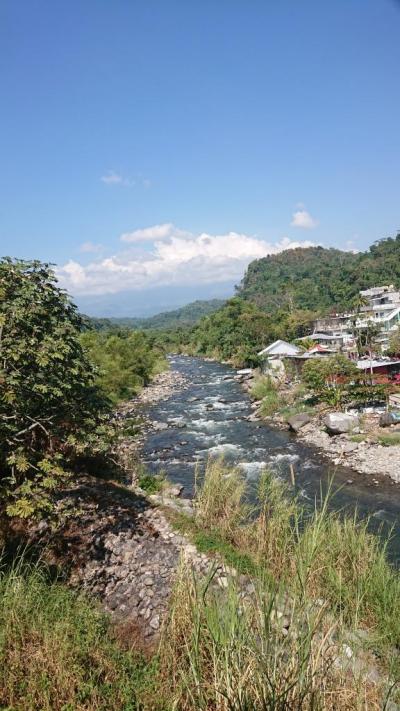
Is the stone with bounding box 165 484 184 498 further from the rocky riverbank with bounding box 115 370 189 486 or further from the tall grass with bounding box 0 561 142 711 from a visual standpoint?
the tall grass with bounding box 0 561 142 711

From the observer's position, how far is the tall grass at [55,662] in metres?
3.51

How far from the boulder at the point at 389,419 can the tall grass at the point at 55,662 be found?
54.8 feet

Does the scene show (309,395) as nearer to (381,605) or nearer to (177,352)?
(381,605)

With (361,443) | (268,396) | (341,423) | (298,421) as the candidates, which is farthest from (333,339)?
(361,443)

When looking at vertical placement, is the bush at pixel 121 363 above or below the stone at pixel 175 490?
above

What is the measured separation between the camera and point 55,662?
3.79 meters

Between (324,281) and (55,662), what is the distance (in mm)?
72541

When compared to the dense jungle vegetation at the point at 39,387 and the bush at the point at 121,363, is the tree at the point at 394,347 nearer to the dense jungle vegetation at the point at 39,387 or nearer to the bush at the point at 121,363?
the bush at the point at 121,363

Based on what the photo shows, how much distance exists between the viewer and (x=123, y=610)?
6.36m

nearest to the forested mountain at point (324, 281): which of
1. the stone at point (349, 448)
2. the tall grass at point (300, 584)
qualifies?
the stone at point (349, 448)

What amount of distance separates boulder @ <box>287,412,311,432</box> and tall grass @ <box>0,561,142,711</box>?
17280 mm

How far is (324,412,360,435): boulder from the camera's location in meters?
19.0

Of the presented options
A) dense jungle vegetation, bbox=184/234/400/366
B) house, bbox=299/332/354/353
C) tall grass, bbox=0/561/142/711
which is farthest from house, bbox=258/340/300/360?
tall grass, bbox=0/561/142/711

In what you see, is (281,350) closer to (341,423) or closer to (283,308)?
(341,423)
